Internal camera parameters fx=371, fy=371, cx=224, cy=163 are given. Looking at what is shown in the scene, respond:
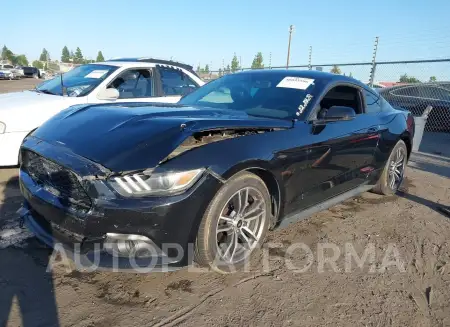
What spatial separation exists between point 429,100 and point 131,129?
1007 centimetres

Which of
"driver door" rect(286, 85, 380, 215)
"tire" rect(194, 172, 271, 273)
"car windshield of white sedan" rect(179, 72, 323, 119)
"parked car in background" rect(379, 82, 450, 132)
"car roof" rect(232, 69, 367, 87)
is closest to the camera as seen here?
"tire" rect(194, 172, 271, 273)

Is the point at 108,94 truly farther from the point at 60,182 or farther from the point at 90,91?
the point at 60,182

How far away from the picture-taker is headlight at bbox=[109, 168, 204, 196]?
2.21 meters

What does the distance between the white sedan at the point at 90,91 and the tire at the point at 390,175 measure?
329cm

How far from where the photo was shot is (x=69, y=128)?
9.34ft

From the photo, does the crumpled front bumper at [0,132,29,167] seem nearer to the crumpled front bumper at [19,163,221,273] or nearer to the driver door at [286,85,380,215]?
the crumpled front bumper at [19,163,221,273]

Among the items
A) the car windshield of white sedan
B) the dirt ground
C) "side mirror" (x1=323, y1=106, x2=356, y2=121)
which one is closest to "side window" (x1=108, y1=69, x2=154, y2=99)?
the car windshield of white sedan

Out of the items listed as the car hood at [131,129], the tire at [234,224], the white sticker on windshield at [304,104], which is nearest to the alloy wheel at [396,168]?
the white sticker on windshield at [304,104]

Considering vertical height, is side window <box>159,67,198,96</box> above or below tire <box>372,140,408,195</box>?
above

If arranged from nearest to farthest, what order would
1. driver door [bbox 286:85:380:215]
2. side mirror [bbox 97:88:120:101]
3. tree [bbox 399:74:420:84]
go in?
driver door [bbox 286:85:380:215] → side mirror [bbox 97:88:120:101] → tree [bbox 399:74:420:84]

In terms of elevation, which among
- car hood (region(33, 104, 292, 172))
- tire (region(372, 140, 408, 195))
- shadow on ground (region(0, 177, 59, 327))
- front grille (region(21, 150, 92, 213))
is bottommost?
shadow on ground (region(0, 177, 59, 327))

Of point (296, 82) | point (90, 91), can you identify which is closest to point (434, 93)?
point (296, 82)

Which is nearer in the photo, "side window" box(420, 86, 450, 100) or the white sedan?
the white sedan

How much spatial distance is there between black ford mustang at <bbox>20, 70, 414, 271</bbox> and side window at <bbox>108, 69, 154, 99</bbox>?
2.28 m
